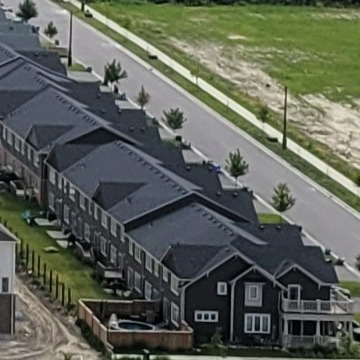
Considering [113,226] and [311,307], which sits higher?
[311,307]

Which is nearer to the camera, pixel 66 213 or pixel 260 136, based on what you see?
pixel 66 213

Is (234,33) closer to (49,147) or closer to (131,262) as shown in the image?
(49,147)

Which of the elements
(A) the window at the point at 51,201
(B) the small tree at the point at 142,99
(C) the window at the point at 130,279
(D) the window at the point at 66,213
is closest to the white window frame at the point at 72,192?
(D) the window at the point at 66,213

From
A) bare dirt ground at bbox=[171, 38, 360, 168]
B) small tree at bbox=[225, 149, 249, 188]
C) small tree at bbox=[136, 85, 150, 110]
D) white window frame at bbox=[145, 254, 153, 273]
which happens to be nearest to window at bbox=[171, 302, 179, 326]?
white window frame at bbox=[145, 254, 153, 273]

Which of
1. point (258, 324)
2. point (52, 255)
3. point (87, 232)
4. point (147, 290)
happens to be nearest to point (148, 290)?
point (147, 290)

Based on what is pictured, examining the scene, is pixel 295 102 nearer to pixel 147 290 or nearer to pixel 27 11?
pixel 27 11
